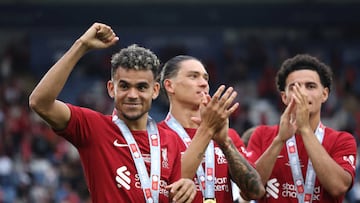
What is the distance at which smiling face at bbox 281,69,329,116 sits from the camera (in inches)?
278

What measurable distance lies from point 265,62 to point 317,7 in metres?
1.80

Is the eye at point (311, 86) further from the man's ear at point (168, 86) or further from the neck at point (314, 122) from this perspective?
the man's ear at point (168, 86)

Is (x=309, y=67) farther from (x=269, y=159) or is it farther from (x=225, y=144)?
(x=225, y=144)

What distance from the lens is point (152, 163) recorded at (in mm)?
5891

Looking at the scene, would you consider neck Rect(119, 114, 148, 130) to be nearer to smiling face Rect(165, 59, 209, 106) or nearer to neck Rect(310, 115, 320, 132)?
smiling face Rect(165, 59, 209, 106)

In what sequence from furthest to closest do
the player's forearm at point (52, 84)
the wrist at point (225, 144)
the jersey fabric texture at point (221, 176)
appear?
1. the jersey fabric texture at point (221, 176)
2. the wrist at point (225, 144)
3. the player's forearm at point (52, 84)

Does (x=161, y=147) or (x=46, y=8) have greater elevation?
(x=46, y=8)

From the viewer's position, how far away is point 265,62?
71.5ft

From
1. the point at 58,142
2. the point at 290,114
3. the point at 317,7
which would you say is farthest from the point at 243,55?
the point at 290,114

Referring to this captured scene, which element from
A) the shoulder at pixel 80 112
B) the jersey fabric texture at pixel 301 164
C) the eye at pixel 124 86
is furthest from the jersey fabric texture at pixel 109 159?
the jersey fabric texture at pixel 301 164

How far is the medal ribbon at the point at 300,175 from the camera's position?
688 cm

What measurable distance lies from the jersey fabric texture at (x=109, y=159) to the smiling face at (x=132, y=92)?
0.15m

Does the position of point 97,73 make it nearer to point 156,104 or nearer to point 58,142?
point 156,104

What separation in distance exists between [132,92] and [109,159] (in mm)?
458
